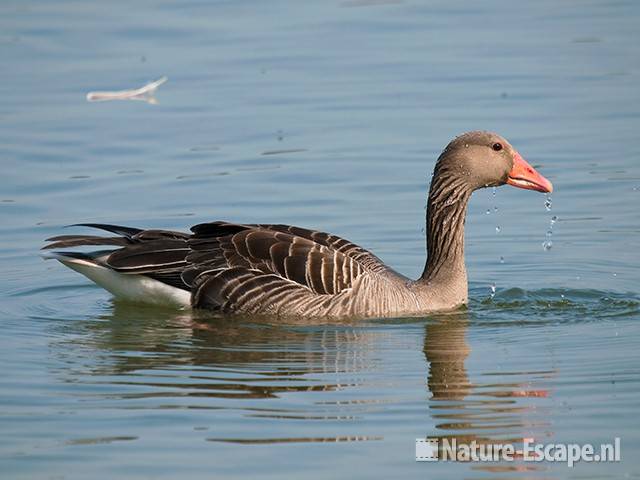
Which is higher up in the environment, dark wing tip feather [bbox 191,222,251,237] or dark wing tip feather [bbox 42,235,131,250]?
dark wing tip feather [bbox 191,222,251,237]

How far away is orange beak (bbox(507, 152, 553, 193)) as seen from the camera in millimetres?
14664

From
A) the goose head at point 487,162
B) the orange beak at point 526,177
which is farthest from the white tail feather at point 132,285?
the orange beak at point 526,177

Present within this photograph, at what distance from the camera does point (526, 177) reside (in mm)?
14703

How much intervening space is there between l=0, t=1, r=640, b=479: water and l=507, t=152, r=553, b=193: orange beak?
47.1 inches

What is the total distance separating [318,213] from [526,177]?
3.65 metres

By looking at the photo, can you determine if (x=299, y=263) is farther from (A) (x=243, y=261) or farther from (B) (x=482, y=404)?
(B) (x=482, y=404)

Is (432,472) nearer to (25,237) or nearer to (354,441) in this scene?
(354,441)

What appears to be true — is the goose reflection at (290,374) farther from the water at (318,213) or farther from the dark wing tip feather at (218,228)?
the dark wing tip feather at (218,228)

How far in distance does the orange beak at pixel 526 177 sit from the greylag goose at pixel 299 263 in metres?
0.01

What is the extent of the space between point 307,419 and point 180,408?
1050 mm

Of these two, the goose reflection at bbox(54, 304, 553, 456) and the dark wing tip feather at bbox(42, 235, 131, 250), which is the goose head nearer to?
the goose reflection at bbox(54, 304, 553, 456)

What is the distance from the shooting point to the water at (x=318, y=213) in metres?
10.6

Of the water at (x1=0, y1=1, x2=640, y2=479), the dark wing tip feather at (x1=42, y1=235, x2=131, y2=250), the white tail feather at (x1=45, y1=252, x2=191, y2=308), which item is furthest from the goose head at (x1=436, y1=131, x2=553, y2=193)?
the dark wing tip feather at (x1=42, y1=235, x2=131, y2=250)

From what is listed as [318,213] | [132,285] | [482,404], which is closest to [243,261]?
[132,285]
